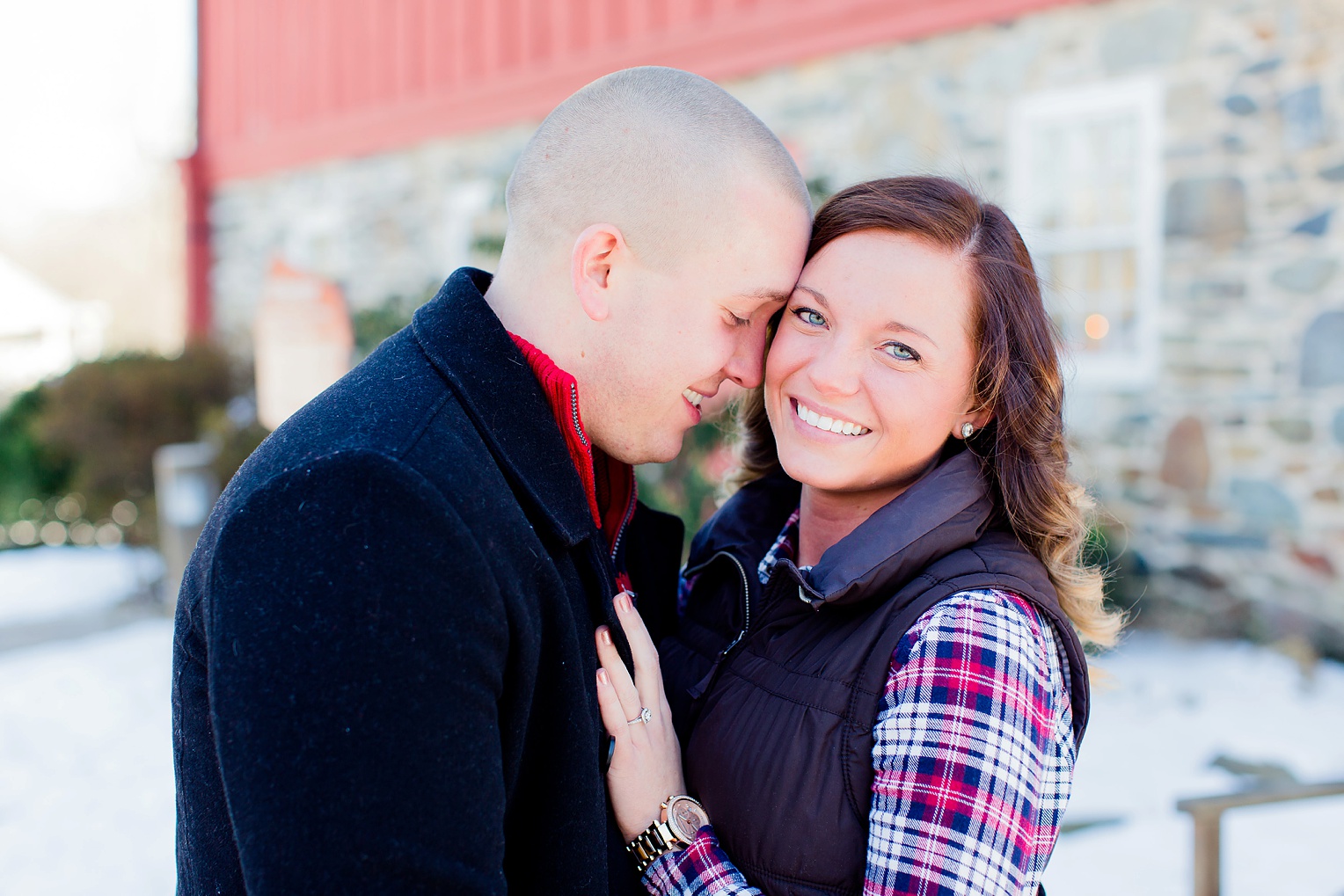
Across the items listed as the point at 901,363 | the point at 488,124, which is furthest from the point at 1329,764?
the point at 488,124

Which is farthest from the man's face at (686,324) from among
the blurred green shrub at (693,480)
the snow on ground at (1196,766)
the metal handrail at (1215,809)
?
the blurred green shrub at (693,480)

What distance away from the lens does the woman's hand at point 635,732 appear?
1549 millimetres

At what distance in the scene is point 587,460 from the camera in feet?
5.28

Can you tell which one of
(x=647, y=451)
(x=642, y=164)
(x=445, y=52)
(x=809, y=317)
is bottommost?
(x=647, y=451)

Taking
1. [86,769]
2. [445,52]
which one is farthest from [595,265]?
[445,52]

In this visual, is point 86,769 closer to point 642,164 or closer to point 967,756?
point 642,164

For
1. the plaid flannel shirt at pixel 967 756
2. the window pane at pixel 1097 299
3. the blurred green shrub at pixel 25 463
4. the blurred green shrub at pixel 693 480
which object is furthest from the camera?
the blurred green shrub at pixel 25 463

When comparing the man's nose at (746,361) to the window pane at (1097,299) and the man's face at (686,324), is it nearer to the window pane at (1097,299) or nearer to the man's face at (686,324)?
the man's face at (686,324)

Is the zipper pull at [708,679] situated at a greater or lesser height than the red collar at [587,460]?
lesser

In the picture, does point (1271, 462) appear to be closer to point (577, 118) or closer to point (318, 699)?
point (577, 118)

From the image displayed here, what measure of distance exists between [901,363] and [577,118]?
711mm

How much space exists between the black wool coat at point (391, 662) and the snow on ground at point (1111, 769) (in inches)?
76.7

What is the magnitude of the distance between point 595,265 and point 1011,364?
0.78 m

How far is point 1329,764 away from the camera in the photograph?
13.7 ft
